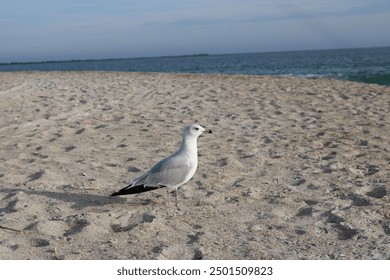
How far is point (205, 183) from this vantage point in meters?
4.90

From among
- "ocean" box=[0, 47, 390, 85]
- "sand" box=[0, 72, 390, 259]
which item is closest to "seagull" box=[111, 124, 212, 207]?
"sand" box=[0, 72, 390, 259]

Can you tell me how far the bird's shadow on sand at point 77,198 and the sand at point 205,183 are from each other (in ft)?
0.04

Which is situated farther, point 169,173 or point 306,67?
point 306,67

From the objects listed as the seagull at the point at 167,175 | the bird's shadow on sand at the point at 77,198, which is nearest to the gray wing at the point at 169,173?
the seagull at the point at 167,175

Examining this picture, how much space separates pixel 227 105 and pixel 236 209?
575cm

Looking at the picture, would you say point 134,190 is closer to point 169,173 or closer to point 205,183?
point 169,173

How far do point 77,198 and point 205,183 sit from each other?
4.27 ft

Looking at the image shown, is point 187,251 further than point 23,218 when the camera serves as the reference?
No

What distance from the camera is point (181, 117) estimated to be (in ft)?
27.7

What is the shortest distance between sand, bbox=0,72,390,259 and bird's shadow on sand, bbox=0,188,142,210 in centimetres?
1

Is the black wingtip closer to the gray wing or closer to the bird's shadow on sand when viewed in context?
the gray wing

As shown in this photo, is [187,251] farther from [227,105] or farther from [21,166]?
[227,105]

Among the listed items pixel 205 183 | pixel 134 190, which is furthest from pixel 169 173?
pixel 205 183
